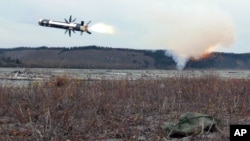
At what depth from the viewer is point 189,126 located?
10.6m

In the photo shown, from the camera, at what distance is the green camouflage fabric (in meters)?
10.4

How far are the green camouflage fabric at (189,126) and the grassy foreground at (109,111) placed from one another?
0.77 ft

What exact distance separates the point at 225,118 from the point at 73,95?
584 centimetres

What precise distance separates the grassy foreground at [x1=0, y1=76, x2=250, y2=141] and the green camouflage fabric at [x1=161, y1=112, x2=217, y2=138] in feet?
0.77

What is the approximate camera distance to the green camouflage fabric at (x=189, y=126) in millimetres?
10430

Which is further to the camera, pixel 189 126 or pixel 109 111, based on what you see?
pixel 109 111

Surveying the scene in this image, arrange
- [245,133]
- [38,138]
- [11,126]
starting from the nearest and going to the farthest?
[245,133] → [38,138] → [11,126]

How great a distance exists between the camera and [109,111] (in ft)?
44.3

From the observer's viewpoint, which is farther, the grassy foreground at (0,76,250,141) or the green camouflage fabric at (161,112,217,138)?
the grassy foreground at (0,76,250,141)

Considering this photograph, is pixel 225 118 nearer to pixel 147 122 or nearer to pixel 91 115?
pixel 147 122

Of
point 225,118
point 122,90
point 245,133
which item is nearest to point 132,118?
point 225,118

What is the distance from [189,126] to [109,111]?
3.44m

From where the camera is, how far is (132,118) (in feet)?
41.4

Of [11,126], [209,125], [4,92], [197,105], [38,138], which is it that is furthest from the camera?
[4,92]
